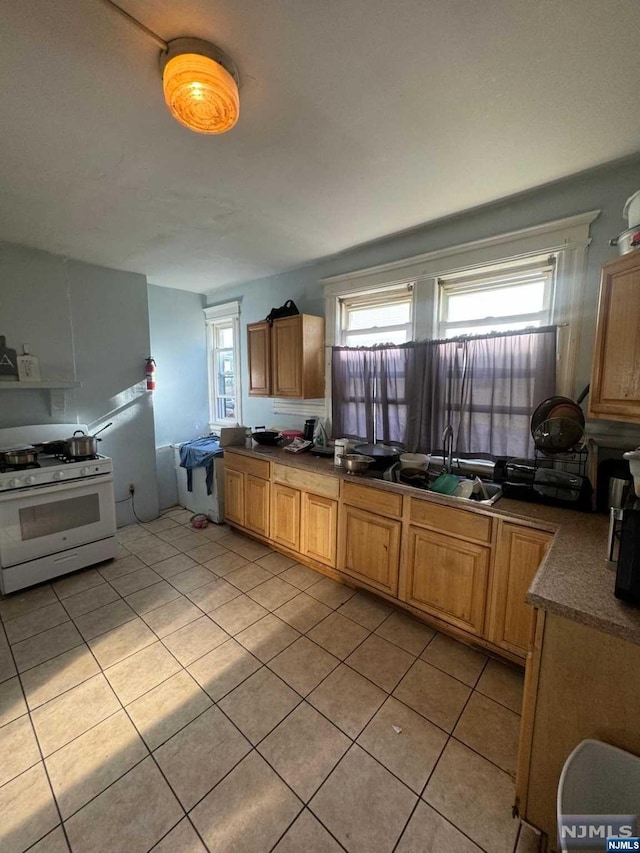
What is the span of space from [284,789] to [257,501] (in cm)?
201

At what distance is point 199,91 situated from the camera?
1.16 meters

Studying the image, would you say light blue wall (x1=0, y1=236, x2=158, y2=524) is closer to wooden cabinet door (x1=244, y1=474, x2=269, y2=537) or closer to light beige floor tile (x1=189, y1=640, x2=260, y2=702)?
wooden cabinet door (x1=244, y1=474, x2=269, y2=537)

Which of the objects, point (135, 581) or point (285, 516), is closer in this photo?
point (135, 581)

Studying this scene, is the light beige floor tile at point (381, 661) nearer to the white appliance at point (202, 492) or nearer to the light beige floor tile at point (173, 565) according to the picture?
the light beige floor tile at point (173, 565)

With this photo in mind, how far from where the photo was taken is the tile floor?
1.21m

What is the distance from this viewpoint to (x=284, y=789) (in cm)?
132

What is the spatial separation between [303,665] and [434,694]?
0.68 m

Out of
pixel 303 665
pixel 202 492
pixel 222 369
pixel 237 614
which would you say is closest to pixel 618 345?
pixel 303 665

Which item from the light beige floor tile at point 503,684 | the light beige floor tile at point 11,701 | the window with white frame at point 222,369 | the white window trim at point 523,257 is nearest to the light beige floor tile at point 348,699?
the light beige floor tile at point 503,684

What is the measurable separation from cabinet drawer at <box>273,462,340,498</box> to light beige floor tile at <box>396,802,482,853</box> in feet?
5.22

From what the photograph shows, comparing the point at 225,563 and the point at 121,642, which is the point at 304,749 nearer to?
the point at 121,642

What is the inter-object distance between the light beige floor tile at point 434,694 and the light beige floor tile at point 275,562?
4.19 feet

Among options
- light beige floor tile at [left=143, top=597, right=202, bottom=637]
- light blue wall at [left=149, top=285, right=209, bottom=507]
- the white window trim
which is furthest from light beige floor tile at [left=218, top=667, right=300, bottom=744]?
light blue wall at [left=149, top=285, right=209, bottom=507]

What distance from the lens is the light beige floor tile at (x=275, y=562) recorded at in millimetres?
2824
